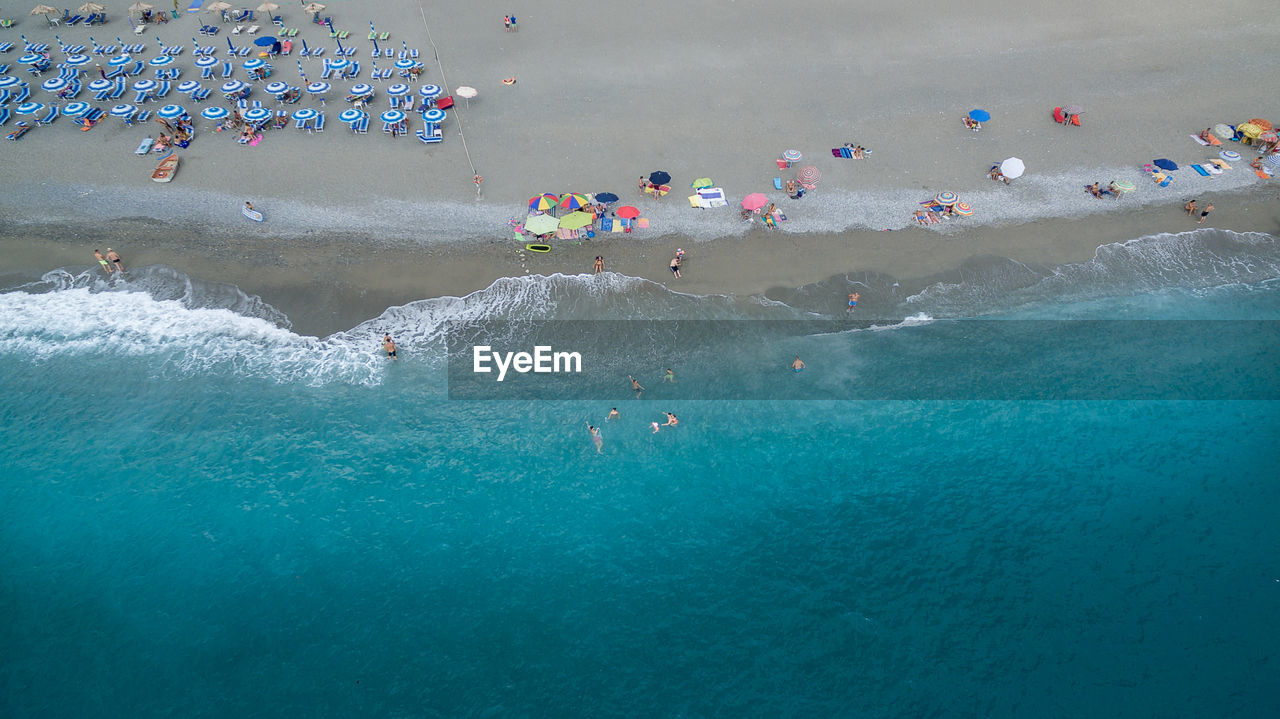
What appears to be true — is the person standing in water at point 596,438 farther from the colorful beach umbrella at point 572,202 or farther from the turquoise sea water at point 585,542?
the colorful beach umbrella at point 572,202

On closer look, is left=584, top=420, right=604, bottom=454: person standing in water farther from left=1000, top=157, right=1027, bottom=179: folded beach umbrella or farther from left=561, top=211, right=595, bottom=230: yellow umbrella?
left=1000, top=157, right=1027, bottom=179: folded beach umbrella

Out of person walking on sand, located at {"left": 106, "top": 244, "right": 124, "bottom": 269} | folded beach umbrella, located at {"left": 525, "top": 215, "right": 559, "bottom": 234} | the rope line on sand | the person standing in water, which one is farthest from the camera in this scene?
the rope line on sand

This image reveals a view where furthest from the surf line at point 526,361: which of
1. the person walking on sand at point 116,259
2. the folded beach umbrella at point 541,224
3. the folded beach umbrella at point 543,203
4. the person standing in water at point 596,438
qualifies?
the person walking on sand at point 116,259

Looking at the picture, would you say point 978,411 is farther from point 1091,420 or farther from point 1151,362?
point 1151,362

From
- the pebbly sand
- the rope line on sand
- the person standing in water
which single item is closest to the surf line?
the person standing in water

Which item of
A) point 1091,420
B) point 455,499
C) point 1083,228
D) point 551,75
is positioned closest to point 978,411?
point 1091,420

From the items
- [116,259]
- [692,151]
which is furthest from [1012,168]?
[116,259]
